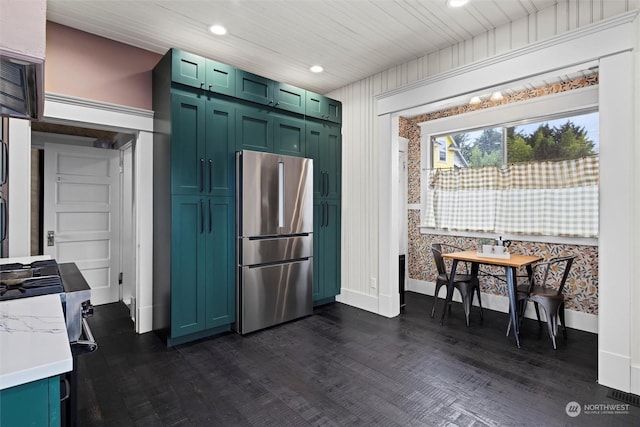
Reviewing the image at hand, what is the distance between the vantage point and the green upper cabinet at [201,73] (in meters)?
2.97

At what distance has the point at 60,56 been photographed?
112 inches

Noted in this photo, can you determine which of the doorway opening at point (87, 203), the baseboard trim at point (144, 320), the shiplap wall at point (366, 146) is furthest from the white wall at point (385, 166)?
the doorway opening at point (87, 203)

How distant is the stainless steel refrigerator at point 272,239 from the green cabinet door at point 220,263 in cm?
8

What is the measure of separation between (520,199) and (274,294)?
119 inches

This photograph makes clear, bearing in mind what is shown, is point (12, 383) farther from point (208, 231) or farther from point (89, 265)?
point (89, 265)

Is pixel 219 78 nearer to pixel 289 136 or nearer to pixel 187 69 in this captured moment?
pixel 187 69

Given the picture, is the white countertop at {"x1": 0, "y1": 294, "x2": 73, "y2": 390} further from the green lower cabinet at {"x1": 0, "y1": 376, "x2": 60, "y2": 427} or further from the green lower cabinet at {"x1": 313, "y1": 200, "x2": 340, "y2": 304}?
the green lower cabinet at {"x1": 313, "y1": 200, "x2": 340, "y2": 304}

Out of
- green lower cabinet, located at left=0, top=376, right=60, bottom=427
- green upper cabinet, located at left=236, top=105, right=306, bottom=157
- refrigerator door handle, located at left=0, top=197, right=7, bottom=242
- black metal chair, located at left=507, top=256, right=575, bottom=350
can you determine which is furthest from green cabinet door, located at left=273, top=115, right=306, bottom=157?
green lower cabinet, located at left=0, top=376, right=60, bottom=427

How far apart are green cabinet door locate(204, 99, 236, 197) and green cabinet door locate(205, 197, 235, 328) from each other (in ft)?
0.42

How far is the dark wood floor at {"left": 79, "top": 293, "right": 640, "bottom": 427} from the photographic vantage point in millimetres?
2033

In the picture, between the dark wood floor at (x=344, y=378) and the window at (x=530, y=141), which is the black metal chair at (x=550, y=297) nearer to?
the dark wood floor at (x=344, y=378)

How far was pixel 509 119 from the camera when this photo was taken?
405 centimetres

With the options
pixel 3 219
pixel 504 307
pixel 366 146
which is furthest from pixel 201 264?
pixel 504 307

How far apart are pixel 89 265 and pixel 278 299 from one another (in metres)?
2.49
